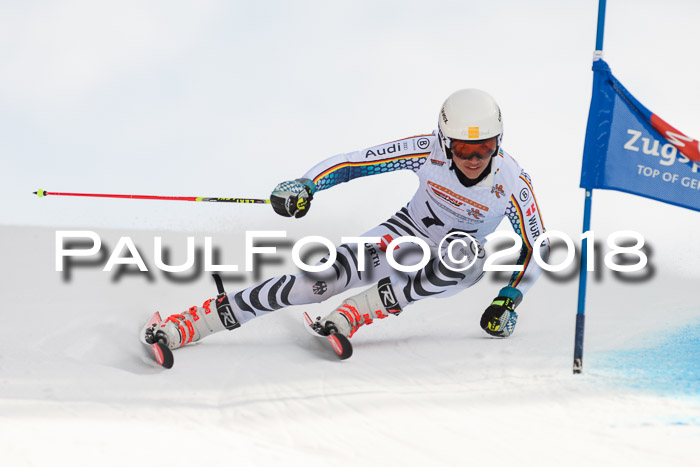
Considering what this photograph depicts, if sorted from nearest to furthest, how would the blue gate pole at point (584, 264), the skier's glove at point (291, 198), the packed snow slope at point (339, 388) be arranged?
the packed snow slope at point (339, 388) → the blue gate pole at point (584, 264) → the skier's glove at point (291, 198)

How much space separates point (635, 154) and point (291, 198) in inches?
65.6

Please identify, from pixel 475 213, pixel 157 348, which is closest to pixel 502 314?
pixel 475 213

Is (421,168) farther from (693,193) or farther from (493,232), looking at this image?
(693,193)

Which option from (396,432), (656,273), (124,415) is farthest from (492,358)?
(656,273)

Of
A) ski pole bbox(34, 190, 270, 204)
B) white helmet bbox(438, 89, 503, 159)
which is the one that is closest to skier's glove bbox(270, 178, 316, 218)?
ski pole bbox(34, 190, 270, 204)

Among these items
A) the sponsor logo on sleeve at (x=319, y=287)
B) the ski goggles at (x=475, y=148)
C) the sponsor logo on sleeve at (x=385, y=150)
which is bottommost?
the sponsor logo on sleeve at (x=319, y=287)

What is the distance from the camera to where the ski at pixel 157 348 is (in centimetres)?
381

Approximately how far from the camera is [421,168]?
4.45 metres

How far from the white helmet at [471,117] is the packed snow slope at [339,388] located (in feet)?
3.67

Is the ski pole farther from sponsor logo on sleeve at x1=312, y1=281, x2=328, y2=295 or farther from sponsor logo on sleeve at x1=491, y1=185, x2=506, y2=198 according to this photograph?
sponsor logo on sleeve at x1=491, y1=185, x2=506, y2=198

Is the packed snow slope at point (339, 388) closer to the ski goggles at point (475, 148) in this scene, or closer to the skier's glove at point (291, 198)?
the skier's glove at point (291, 198)

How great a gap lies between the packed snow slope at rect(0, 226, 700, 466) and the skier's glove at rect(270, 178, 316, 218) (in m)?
0.73

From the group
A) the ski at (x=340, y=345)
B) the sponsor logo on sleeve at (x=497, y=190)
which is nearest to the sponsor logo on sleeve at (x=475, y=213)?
the sponsor logo on sleeve at (x=497, y=190)

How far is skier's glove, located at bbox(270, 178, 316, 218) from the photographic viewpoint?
4117 millimetres
